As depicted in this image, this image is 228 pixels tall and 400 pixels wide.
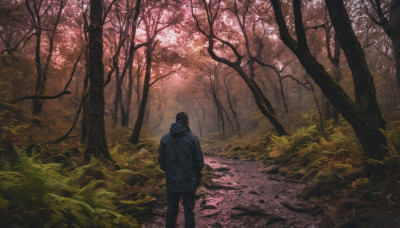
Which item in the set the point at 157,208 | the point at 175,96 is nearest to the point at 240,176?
the point at 157,208

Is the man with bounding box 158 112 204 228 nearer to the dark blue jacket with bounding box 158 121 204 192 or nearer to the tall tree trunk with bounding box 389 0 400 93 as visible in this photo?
the dark blue jacket with bounding box 158 121 204 192

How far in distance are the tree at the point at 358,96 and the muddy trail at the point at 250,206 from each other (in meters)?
1.86

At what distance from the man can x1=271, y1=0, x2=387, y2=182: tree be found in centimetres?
373

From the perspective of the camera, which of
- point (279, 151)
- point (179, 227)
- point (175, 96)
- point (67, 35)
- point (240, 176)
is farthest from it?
point (175, 96)

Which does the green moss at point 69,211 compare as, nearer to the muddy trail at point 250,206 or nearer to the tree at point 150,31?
the muddy trail at point 250,206

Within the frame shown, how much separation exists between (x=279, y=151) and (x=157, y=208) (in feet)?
23.8

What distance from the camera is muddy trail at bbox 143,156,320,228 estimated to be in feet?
14.3

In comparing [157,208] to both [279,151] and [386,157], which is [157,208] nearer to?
[386,157]

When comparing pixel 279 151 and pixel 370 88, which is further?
pixel 279 151

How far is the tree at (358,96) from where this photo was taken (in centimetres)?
455

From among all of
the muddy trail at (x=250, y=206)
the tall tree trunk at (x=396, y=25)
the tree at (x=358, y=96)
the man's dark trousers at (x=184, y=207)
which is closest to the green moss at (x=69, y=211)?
the man's dark trousers at (x=184, y=207)

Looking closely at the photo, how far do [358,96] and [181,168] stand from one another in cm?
452

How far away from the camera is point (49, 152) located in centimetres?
636

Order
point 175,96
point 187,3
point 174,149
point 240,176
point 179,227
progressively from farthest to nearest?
point 175,96 → point 187,3 → point 240,176 → point 179,227 → point 174,149
